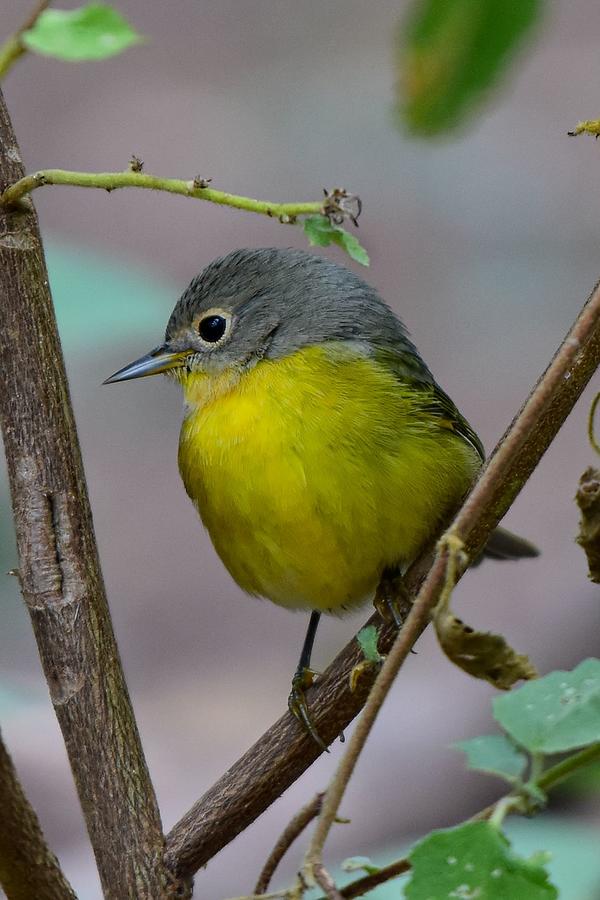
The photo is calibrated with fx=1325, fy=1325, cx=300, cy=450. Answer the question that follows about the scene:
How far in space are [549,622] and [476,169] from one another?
4906 mm

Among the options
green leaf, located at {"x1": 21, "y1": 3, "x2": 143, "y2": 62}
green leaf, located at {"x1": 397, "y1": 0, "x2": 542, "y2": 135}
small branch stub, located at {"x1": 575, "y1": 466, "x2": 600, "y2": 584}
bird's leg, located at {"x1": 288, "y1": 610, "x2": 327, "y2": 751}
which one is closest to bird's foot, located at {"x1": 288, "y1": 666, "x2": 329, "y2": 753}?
bird's leg, located at {"x1": 288, "y1": 610, "x2": 327, "y2": 751}

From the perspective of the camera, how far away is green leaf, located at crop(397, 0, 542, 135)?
0.77 meters

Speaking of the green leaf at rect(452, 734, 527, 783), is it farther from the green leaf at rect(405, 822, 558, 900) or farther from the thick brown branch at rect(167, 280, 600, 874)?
the thick brown branch at rect(167, 280, 600, 874)

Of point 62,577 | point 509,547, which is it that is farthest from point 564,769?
point 509,547

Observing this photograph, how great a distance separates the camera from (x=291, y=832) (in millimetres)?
1654

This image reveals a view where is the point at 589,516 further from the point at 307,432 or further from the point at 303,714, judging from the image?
the point at 307,432

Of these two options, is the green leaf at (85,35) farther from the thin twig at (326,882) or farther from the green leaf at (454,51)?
the thin twig at (326,882)

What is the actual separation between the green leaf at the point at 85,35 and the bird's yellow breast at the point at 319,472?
1589 millimetres

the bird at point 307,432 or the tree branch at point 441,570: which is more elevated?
the bird at point 307,432

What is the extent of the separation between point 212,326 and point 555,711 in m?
2.15

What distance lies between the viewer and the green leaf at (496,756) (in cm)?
123

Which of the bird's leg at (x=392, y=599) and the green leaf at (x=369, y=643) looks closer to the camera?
the green leaf at (x=369, y=643)

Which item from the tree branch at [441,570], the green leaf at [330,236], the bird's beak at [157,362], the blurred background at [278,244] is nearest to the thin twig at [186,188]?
the green leaf at [330,236]

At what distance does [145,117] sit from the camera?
10.2m
